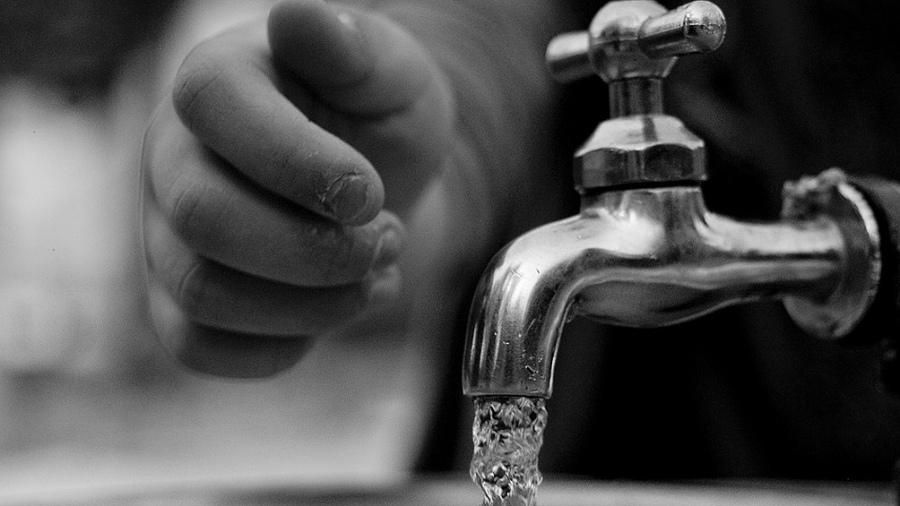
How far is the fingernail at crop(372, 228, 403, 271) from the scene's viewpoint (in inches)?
13.7

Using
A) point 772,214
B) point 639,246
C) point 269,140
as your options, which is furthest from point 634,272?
point 772,214

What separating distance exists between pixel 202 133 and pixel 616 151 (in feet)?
0.40

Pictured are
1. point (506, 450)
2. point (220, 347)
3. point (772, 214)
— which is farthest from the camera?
point (772, 214)

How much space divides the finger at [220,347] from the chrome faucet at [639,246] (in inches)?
4.8

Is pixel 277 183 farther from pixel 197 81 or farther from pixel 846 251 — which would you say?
pixel 846 251

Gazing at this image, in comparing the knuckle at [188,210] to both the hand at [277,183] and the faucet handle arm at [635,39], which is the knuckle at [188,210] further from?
the faucet handle arm at [635,39]

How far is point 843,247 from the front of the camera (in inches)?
12.8

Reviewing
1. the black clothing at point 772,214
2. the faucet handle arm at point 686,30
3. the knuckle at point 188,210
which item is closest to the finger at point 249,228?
the knuckle at point 188,210

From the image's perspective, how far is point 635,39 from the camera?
29 cm

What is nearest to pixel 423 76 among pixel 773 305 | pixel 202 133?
pixel 202 133

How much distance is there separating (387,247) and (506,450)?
0.35 ft

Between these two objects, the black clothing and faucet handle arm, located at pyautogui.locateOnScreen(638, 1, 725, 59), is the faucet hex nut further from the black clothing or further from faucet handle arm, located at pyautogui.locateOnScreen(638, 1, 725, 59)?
the black clothing

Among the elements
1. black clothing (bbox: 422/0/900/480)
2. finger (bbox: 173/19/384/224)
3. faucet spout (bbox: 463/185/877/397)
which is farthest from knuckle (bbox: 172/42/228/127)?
black clothing (bbox: 422/0/900/480)

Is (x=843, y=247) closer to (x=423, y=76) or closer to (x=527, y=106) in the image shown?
(x=423, y=76)
